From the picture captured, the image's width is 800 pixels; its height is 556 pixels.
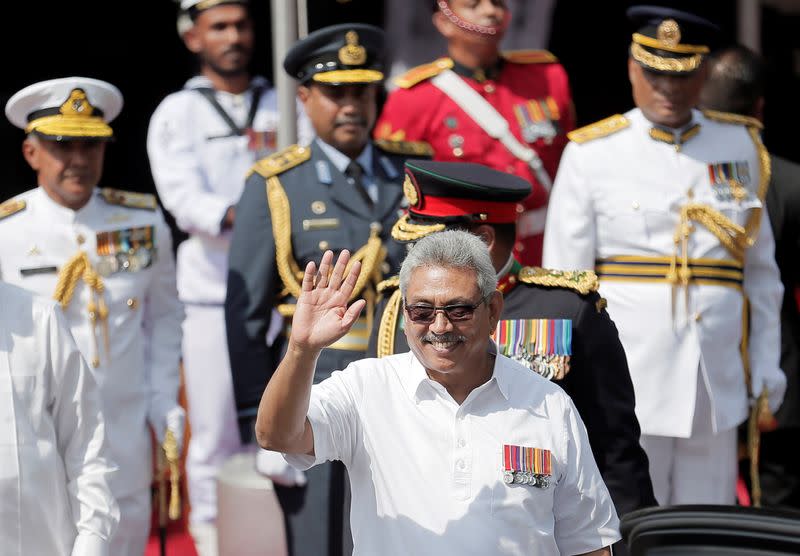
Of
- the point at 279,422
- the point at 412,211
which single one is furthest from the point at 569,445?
the point at 412,211

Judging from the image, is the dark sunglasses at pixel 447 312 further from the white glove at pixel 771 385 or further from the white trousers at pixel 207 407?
the white trousers at pixel 207 407

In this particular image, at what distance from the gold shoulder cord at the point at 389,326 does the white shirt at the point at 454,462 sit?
20.8 inches

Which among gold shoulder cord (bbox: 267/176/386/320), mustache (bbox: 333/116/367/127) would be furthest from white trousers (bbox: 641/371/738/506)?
mustache (bbox: 333/116/367/127)

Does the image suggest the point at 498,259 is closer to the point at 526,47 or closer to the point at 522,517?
the point at 522,517

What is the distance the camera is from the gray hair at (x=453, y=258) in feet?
10.4

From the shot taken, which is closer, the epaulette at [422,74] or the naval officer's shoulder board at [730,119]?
the naval officer's shoulder board at [730,119]

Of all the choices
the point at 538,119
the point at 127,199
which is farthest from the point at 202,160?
the point at 538,119

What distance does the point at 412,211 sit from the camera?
150 inches

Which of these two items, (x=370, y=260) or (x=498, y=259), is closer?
(x=498, y=259)

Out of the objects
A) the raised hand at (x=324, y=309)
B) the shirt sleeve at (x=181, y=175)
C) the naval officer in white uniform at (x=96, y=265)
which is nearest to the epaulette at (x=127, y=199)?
the naval officer in white uniform at (x=96, y=265)

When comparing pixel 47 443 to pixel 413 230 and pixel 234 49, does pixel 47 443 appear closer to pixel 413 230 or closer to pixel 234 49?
pixel 413 230

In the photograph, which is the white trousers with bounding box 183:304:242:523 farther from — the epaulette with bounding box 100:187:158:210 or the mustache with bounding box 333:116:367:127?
the mustache with bounding box 333:116:367:127

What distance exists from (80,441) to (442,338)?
42.5 inches

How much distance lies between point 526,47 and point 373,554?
449 centimetres
